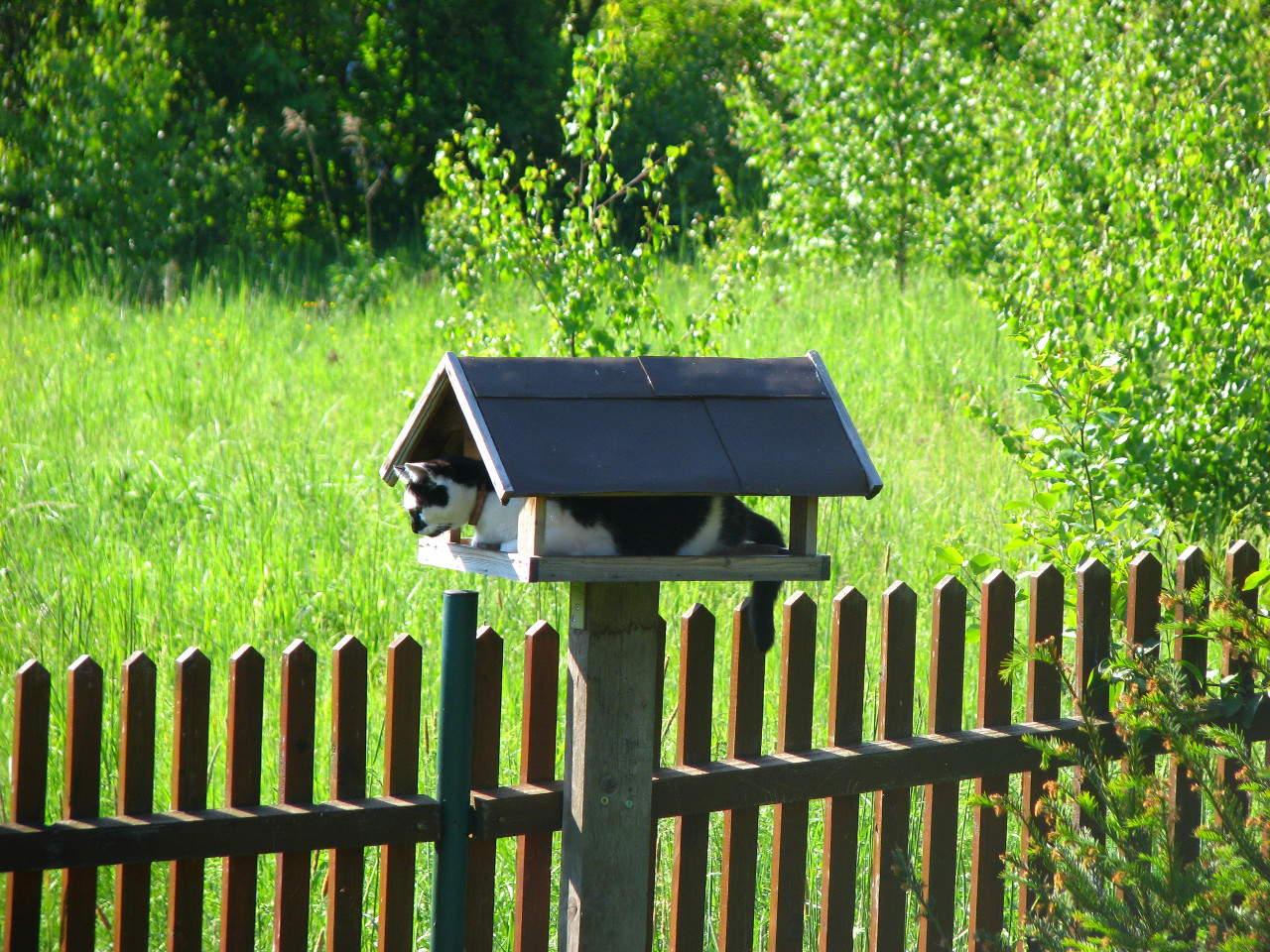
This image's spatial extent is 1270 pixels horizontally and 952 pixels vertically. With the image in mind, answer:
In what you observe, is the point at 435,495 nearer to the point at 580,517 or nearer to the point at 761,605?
the point at 580,517

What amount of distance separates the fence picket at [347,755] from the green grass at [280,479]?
83 cm

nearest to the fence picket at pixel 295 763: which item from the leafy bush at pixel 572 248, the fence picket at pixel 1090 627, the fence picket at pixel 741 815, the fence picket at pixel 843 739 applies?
the fence picket at pixel 741 815

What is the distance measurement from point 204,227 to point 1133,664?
10.5 metres

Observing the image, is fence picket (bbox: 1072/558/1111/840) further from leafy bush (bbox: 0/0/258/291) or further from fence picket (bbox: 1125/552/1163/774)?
leafy bush (bbox: 0/0/258/291)

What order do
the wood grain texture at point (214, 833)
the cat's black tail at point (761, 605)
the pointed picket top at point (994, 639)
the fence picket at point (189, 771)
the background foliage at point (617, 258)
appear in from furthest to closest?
the background foliage at point (617, 258) → the pointed picket top at point (994, 639) → the cat's black tail at point (761, 605) → the fence picket at point (189, 771) → the wood grain texture at point (214, 833)

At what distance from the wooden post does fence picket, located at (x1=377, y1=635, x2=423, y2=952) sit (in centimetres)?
28

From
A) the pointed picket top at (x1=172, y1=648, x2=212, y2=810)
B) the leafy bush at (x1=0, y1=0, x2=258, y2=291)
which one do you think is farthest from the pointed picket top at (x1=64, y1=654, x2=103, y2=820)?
the leafy bush at (x1=0, y1=0, x2=258, y2=291)

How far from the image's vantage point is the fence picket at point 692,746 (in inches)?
85.8

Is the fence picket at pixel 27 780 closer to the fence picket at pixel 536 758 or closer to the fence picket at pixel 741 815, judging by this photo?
the fence picket at pixel 536 758

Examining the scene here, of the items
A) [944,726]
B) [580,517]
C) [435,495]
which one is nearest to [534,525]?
[580,517]

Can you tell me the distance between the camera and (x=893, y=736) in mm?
2398

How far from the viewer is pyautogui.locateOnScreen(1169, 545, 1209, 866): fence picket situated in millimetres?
2625

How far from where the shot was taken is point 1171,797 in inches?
105

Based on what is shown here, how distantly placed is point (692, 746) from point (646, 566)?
1.71 ft
